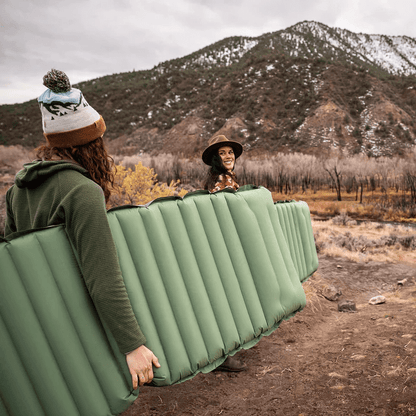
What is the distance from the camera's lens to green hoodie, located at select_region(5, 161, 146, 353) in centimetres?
105

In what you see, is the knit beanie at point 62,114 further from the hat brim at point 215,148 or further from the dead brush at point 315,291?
the dead brush at point 315,291

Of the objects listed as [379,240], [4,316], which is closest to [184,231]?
[4,316]

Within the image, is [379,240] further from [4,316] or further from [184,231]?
[4,316]

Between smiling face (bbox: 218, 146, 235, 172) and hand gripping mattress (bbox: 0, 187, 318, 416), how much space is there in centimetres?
135

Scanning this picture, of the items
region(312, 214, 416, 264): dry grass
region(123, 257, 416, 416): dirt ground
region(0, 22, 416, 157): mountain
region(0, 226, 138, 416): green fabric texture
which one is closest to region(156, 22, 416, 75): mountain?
region(0, 22, 416, 157): mountain

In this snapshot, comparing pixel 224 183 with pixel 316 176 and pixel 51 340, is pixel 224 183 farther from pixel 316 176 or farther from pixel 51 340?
pixel 316 176

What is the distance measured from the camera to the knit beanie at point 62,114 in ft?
3.93

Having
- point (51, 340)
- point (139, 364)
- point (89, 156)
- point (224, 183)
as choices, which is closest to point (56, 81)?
point (89, 156)

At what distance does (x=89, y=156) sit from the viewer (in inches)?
49.9

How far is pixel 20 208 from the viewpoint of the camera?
125 cm

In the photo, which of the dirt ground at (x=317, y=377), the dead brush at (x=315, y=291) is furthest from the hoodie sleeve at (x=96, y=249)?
the dead brush at (x=315, y=291)

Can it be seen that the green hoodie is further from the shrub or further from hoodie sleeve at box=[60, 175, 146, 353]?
the shrub

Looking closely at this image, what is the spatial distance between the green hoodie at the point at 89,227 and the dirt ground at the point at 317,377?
164cm

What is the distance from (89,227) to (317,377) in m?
2.54
